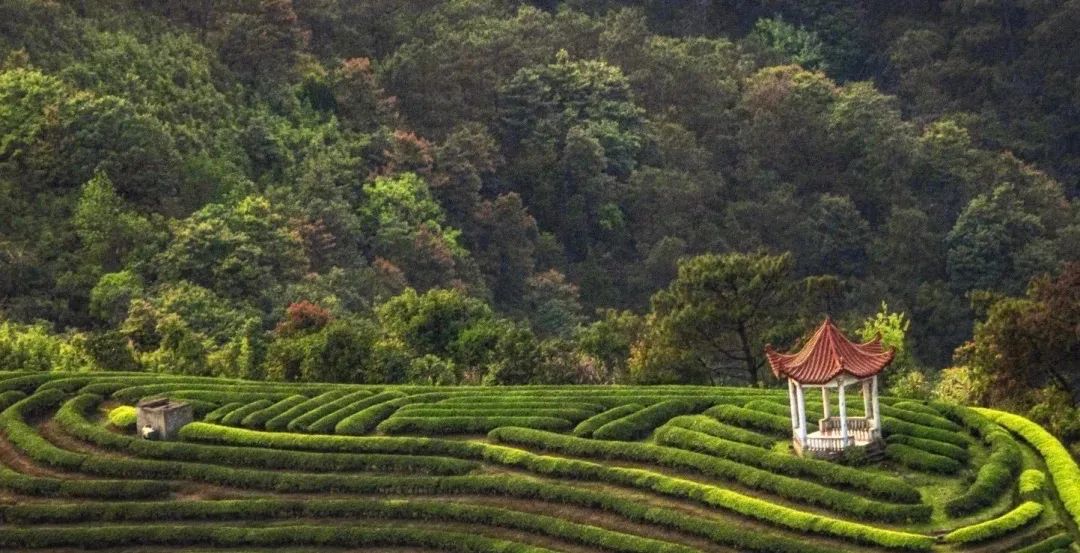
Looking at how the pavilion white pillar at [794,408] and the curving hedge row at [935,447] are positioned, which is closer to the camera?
the curving hedge row at [935,447]

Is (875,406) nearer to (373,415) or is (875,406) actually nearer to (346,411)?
(373,415)

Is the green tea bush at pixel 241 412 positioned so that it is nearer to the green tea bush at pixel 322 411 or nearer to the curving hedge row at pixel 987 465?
the green tea bush at pixel 322 411

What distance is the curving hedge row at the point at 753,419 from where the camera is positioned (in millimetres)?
42812

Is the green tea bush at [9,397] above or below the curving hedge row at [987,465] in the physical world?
above

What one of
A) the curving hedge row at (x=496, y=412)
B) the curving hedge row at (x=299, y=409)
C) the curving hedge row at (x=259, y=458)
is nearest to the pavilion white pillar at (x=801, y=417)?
the curving hedge row at (x=496, y=412)

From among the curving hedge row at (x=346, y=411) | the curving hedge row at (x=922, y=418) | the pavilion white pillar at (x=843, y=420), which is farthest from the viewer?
the curving hedge row at (x=346, y=411)

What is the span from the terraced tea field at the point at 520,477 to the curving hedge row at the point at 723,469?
0.15 feet

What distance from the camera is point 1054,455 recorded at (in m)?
41.1

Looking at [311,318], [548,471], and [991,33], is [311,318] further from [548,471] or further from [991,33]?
[991,33]

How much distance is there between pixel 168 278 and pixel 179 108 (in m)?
12.4

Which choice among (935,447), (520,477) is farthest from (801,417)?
(520,477)

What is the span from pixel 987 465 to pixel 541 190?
44.8 meters

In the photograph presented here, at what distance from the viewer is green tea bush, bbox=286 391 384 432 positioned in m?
45.9

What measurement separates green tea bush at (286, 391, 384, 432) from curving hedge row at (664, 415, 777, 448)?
8.39 metres
